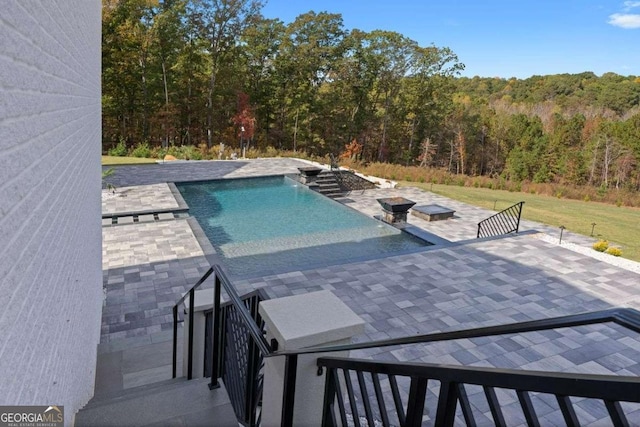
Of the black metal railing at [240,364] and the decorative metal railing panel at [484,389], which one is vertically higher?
the decorative metal railing panel at [484,389]

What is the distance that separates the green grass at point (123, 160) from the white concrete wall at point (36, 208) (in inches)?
618

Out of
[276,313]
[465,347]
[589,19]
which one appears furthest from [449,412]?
[589,19]

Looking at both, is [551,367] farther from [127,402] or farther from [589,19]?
[589,19]

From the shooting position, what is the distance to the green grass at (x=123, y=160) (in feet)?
53.4

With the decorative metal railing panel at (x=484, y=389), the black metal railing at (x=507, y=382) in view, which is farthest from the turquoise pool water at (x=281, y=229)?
the black metal railing at (x=507, y=382)

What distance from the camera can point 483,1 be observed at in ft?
125

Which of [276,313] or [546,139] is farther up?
[546,139]

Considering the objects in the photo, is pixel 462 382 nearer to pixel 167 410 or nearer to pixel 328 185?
pixel 167 410

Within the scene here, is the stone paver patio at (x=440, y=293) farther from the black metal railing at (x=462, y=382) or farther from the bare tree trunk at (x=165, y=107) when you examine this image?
the bare tree trunk at (x=165, y=107)

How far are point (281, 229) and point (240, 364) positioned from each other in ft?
25.4

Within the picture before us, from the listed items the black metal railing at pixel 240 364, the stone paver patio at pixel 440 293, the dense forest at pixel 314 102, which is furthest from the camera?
the dense forest at pixel 314 102

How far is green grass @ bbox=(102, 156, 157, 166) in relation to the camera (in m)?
16.3

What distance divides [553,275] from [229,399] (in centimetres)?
607

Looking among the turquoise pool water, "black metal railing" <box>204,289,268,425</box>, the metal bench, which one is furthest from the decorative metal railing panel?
the metal bench
